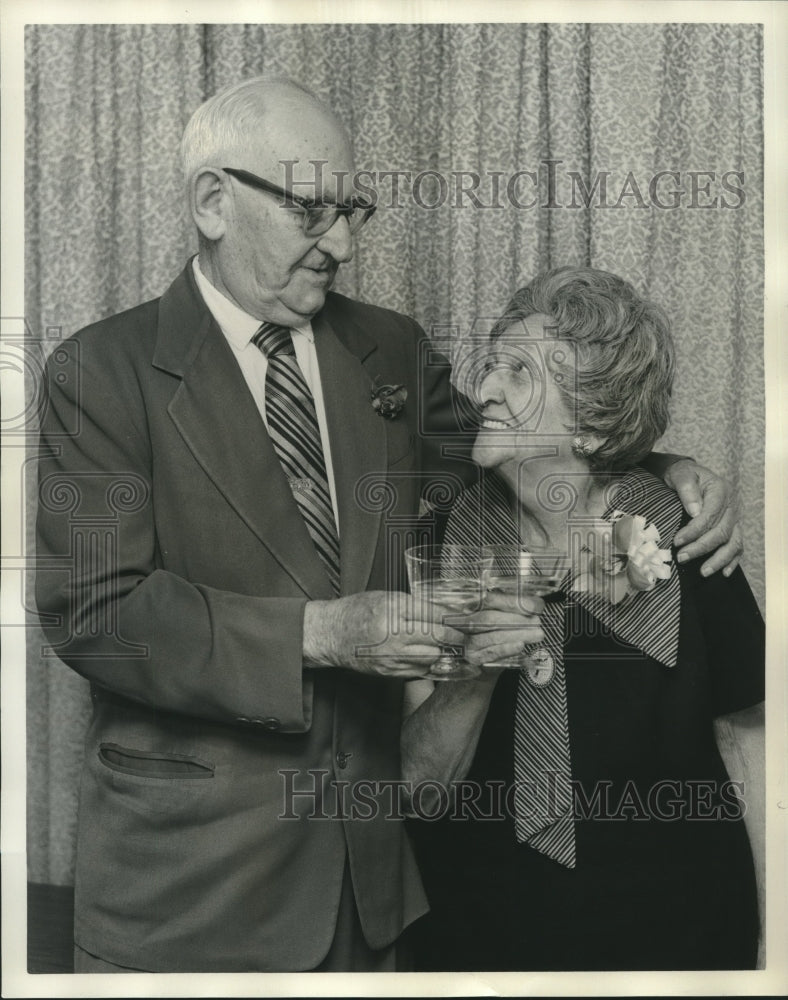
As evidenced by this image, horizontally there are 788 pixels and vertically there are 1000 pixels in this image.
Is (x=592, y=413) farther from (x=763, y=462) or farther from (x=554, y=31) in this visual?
(x=554, y=31)

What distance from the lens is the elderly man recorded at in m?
1.89

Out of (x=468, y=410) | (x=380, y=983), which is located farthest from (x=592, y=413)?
(x=380, y=983)

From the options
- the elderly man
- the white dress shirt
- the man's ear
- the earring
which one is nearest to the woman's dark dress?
the elderly man

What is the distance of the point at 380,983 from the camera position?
203 centimetres

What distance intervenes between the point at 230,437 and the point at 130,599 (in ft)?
1.04

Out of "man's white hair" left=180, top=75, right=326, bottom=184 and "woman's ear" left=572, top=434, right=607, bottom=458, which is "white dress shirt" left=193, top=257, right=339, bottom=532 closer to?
"man's white hair" left=180, top=75, right=326, bottom=184

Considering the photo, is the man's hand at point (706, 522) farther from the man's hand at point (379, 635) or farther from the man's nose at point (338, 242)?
the man's nose at point (338, 242)

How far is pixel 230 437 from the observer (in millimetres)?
1922

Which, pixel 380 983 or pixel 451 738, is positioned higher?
pixel 451 738

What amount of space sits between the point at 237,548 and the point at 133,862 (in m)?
0.57

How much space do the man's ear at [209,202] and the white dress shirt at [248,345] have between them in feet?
0.24

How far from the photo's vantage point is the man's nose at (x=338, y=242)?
1927 mm

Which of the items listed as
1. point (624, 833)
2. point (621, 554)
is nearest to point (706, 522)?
point (621, 554)

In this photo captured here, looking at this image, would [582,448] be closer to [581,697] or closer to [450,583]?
[450,583]
